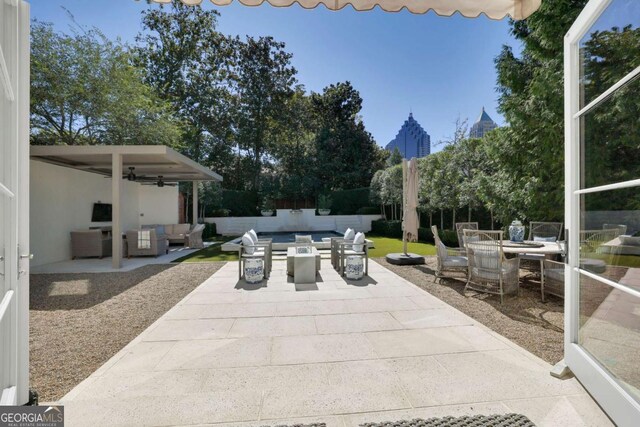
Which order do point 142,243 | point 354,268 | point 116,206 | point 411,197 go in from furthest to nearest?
point 142,243
point 411,197
point 116,206
point 354,268

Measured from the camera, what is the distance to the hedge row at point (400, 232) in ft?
40.1

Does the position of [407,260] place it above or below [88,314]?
above

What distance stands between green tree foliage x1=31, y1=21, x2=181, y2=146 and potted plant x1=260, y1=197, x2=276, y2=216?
7467 mm

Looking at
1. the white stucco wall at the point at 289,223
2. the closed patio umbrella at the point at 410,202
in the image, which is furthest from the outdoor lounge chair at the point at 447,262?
the white stucco wall at the point at 289,223

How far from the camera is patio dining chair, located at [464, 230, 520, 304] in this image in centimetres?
486

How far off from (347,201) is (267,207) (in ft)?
19.0

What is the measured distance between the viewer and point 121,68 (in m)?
12.2

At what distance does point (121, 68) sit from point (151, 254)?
8144 mm

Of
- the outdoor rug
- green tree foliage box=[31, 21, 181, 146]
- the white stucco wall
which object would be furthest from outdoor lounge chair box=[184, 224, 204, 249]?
the outdoor rug

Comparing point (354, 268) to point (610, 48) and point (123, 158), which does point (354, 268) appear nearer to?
point (610, 48)

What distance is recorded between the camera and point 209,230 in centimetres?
1633

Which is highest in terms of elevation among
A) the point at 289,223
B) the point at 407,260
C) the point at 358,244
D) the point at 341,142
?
the point at 341,142

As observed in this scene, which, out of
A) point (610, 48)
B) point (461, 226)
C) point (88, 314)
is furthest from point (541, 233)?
point (88, 314)

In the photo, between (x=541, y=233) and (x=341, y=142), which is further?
(x=341, y=142)
